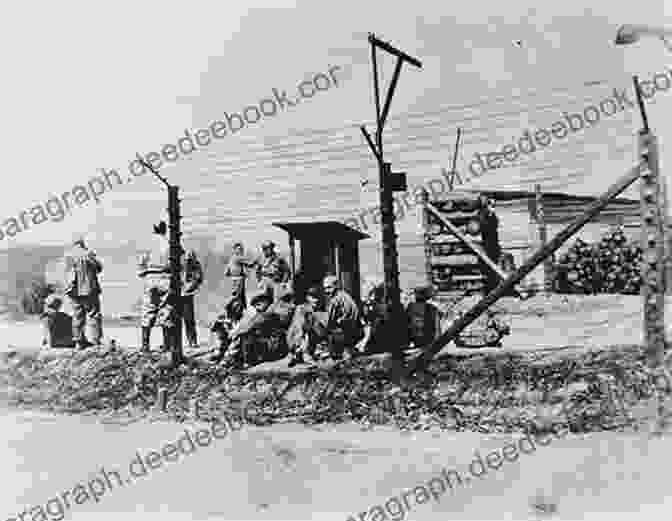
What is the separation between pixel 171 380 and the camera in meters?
8.50

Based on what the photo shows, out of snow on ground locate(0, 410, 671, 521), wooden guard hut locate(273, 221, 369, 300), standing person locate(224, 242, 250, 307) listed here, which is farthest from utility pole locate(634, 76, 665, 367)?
standing person locate(224, 242, 250, 307)

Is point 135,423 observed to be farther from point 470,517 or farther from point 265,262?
point 470,517

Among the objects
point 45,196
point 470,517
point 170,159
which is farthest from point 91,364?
point 470,517

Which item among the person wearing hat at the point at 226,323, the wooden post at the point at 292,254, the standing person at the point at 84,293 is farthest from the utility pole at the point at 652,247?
the standing person at the point at 84,293

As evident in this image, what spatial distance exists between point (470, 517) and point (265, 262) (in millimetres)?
4328

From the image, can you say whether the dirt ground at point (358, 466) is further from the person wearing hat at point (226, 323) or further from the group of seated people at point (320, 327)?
the person wearing hat at point (226, 323)

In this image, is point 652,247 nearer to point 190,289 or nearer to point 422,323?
point 422,323

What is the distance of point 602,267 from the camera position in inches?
312

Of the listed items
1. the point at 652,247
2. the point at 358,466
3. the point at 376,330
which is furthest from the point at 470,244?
the point at 358,466

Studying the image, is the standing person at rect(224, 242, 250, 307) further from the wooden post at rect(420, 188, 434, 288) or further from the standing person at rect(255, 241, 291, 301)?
the wooden post at rect(420, 188, 434, 288)

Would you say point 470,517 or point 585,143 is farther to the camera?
point 585,143

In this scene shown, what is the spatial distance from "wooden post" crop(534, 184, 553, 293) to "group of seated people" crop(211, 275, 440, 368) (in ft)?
4.41

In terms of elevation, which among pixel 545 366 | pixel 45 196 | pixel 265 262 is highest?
pixel 45 196

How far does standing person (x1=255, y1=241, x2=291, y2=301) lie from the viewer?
29.8 feet
